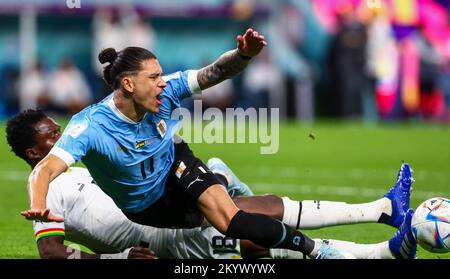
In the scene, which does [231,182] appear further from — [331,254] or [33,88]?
[33,88]

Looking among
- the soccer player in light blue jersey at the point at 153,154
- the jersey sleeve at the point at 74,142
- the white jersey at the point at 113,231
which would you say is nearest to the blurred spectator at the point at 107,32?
the white jersey at the point at 113,231

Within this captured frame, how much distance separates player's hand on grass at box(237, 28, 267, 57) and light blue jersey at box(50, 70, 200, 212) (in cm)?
59

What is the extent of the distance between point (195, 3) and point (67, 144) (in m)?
19.6

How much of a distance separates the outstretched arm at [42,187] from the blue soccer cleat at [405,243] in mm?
2388

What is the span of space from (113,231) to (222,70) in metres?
1.49

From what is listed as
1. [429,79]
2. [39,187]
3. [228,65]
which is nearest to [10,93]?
[429,79]

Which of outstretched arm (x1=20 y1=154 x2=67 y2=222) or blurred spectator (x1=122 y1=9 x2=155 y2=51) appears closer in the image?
outstretched arm (x1=20 y1=154 x2=67 y2=222)

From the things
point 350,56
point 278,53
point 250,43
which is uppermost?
point 278,53

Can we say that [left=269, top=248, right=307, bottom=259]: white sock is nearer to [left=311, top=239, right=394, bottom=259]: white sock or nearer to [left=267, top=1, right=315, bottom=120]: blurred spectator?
[left=311, top=239, right=394, bottom=259]: white sock

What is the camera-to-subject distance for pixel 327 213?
759 centimetres

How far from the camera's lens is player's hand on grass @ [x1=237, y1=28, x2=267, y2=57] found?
7.25 meters

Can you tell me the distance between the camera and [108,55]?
713 centimetres

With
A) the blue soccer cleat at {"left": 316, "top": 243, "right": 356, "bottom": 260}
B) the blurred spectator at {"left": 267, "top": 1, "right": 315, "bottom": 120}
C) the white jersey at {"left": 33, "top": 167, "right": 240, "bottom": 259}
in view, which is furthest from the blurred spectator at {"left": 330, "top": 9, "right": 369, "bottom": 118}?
the blue soccer cleat at {"left": 316, "top": 243, "right": 356, "bottom": 260}

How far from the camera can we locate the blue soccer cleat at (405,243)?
273 inches
